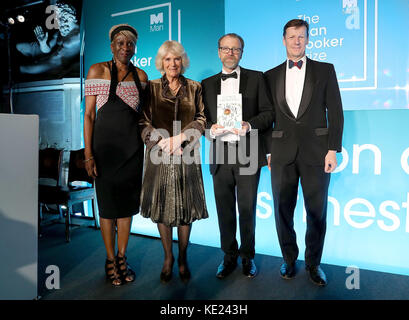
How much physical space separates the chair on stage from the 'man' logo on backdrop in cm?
191

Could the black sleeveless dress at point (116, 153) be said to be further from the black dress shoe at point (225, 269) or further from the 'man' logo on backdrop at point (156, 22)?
the 'man' logo on backdrop at point (156, 22)

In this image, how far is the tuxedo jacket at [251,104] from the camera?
255 cm

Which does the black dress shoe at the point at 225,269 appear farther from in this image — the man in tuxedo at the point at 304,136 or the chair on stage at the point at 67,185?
the chair on stage at the point at 67,185

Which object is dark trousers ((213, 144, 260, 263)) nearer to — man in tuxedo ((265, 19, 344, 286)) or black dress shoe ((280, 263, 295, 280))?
man in tuxedo ((265, 19, 344, 286))

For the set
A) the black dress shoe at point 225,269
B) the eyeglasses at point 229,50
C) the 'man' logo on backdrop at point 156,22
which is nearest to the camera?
the eyeglasses at point 229,50

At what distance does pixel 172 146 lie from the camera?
237 centimetres

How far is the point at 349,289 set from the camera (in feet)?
8.43

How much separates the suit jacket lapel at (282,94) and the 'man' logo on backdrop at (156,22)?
1894 millimetres

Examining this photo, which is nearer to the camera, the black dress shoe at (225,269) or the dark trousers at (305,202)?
the dark trousers at (305,202)

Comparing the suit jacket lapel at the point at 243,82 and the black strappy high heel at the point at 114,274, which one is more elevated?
the suit jacket lapel at the point at 243,82

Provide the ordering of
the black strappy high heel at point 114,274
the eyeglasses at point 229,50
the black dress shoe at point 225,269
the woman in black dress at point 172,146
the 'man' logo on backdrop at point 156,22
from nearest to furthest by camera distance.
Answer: the woman in black dress at point 172,146 < the eyeglasses at point 229,50 < the black strappy high heel at point 114,274 < the black dress shoe at point 225,269 < the 'man' logo on backdrop at point 156,22

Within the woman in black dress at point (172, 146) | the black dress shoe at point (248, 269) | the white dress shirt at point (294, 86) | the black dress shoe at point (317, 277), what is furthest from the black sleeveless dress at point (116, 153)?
the black dress shoe at point (317, 277)

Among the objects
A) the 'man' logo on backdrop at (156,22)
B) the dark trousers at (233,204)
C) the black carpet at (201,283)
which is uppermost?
the 'man' logo on backdrop at (156,22)
